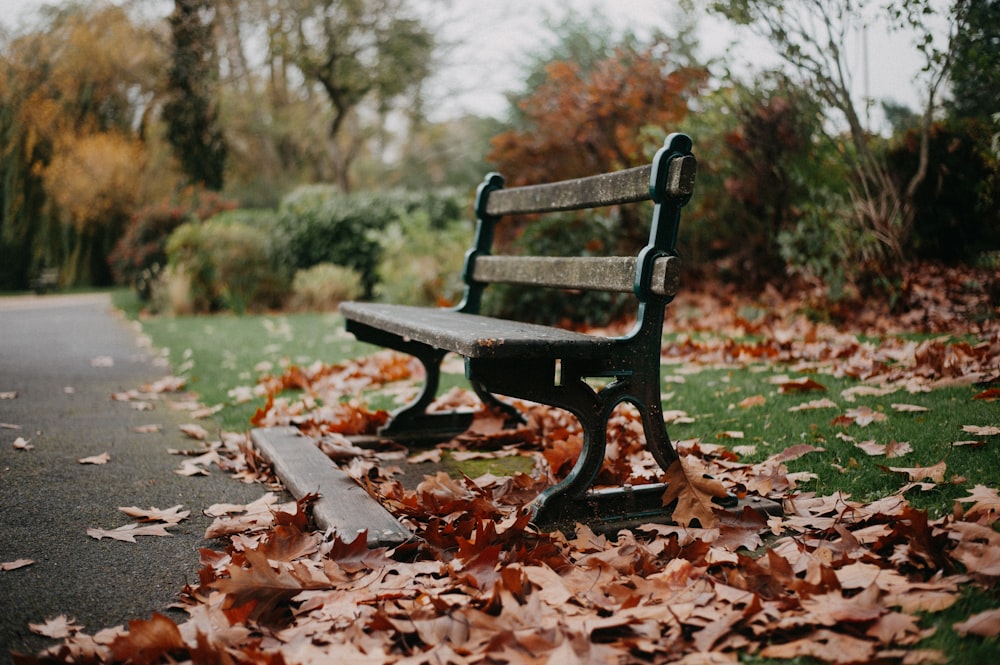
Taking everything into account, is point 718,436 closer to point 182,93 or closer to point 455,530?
point 455,530

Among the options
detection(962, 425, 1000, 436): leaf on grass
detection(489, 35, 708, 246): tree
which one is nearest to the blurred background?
detection(489, 35, 708, 246): tree

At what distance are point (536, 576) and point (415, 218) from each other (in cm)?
1175

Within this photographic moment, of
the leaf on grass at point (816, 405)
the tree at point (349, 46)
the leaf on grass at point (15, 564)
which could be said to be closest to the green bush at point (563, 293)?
the leaf on grass at point (816, 405)

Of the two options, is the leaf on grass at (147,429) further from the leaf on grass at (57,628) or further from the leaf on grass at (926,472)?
the leaf on grass at (926,472)

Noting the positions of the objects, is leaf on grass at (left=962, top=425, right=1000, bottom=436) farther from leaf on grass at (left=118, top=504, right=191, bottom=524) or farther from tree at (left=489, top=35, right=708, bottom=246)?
tree at (left=489, top=35, right=708, bottom=246)

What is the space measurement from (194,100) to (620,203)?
69.2 feet

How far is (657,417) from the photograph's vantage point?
2430mm

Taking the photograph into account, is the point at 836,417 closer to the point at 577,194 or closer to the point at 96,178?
the point at 577,194

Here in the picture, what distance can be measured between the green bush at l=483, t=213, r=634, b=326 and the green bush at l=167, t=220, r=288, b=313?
19.9 feet

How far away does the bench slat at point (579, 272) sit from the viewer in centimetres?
229

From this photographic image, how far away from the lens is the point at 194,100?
20.9 meters

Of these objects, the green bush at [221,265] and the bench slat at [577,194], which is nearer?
the bench slat at [577,194]

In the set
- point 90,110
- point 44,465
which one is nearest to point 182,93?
point 90,110

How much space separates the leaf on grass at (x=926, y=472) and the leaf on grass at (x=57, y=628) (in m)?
2.48
